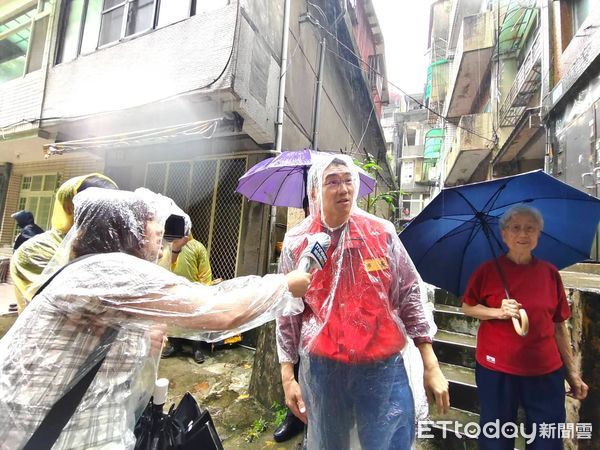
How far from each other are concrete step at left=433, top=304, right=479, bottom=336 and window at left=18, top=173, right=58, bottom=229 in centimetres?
1011

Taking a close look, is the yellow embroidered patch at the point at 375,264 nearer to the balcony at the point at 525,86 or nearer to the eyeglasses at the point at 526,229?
the eyeglasses at the point at 526,229

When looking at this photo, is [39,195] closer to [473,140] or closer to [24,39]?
[24,39]

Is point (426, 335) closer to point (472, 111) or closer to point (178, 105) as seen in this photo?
point (178, 105)

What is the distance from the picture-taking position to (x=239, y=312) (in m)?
1.14

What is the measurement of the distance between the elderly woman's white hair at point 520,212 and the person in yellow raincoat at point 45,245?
2631 millimetres

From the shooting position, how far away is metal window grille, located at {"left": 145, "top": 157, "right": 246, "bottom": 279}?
5.52 metres

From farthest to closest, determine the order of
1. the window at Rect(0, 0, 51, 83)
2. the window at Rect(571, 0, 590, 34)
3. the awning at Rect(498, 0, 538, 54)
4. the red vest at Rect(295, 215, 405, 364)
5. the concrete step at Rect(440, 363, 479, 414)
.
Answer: the awning at Rect(498, 0, 538, 54)
the window at Rect(0, 0, 51, 83)
the window at Rect(571, 0, 590, 34)
the concrete step at Rect(440, 363, 479, 414)
the red vest at Rect(295, 215, 405, 364)

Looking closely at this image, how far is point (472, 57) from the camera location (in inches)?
423

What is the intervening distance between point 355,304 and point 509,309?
3.21 ft

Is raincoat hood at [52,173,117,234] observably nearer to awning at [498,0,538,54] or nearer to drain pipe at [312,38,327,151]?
drain pipe at [312,38,327,151]

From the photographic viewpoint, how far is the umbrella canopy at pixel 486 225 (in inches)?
70.4

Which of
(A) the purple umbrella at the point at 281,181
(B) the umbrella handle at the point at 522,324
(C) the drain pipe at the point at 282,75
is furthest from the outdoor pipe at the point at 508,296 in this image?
(C) the drain pipe at the point at 282,75

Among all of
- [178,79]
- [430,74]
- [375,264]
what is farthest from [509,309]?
[430,74]

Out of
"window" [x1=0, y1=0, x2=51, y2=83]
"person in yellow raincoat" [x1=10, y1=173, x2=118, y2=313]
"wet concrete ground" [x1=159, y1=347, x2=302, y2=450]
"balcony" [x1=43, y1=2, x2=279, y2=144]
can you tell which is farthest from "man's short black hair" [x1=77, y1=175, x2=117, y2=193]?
"window" [x1=0, y1=0, x2=51, y2=83]
